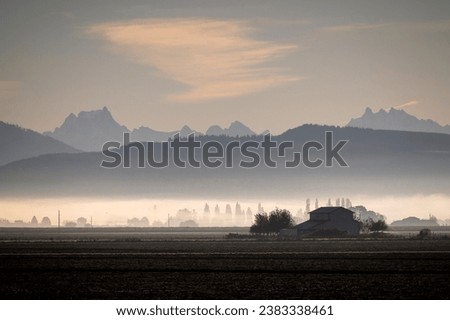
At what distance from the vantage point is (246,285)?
7662 cm

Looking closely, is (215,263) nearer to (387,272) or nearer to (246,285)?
(387,272)

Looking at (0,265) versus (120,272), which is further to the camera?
(0,265)

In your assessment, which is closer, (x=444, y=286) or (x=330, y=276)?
(x=444, y=286)

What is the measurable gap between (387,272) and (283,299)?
2772cm

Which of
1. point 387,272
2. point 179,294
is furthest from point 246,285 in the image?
point 387,272

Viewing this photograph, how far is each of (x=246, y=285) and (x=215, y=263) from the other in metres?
32.9
